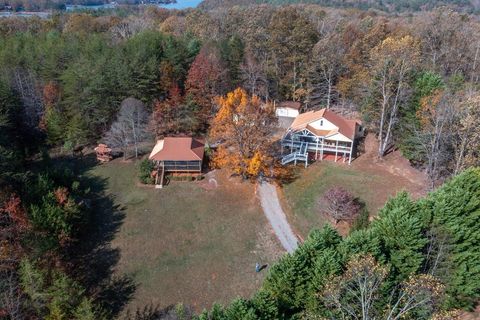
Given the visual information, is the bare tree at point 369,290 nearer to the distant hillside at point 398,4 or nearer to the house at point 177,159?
the house at point 177,159

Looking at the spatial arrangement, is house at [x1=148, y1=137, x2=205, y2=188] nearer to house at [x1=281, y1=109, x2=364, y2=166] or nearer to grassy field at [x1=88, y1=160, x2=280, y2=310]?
grassy field at [x1=88, y1=160, x2=280, y2=310]

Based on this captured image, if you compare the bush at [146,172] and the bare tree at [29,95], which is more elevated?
the bare tree at [29,95]

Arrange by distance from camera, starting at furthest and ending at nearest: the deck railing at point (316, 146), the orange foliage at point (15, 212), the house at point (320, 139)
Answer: the deck railing at point (316, 146) → the house at point (320, 139) → the orange foliage at point (15, 212)

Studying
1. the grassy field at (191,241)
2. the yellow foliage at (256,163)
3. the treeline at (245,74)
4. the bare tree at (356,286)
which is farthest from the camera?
the treeline at (245,74)

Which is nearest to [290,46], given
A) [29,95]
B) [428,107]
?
[428,107]

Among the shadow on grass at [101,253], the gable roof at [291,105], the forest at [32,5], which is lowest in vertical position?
the shadow on grass at [101,253]

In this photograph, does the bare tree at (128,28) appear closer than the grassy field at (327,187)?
No

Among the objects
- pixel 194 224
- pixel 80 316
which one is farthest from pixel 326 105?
pixel 80 316

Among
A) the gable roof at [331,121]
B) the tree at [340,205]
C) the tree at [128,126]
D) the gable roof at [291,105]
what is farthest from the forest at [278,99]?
the tree at [340,205]
